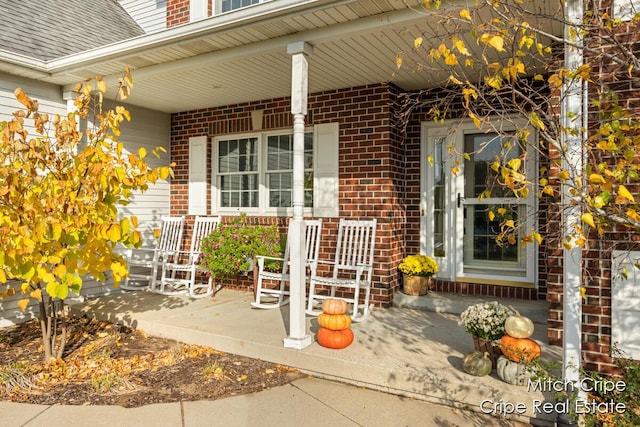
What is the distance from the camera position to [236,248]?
17.4 ft

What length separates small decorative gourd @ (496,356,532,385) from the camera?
278 centimetres

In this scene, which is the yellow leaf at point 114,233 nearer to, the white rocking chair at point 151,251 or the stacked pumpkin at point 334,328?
the stacked pumpkin at point 334,328

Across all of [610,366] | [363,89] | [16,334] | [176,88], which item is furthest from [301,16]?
[16,334]

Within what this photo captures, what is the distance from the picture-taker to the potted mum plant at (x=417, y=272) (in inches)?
197

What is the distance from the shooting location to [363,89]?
5.23m


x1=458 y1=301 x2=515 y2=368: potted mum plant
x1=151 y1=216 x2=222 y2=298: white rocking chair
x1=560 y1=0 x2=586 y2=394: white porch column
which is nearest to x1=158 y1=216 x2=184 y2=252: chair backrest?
x1=151 y1=216 x2=222 y2=298: white rocking chair

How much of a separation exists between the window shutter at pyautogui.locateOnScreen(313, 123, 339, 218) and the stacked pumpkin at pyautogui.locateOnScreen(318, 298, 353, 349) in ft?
6.55

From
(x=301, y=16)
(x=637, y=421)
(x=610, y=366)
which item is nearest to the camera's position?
(x=637, y=421)

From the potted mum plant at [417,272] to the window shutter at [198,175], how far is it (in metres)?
3.21

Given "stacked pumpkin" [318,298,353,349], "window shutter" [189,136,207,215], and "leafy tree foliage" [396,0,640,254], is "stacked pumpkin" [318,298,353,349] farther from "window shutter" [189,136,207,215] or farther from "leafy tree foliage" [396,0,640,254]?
"window shutter" [189,136,207,215]

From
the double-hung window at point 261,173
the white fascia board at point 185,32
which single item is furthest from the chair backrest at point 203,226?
the white fascia board at point 185,32

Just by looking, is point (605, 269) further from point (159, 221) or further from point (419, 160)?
point (159, 221)

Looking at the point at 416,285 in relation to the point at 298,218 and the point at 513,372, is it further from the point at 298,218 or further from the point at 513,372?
the point at 513,372

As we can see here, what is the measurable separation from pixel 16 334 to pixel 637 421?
17.2 ft
